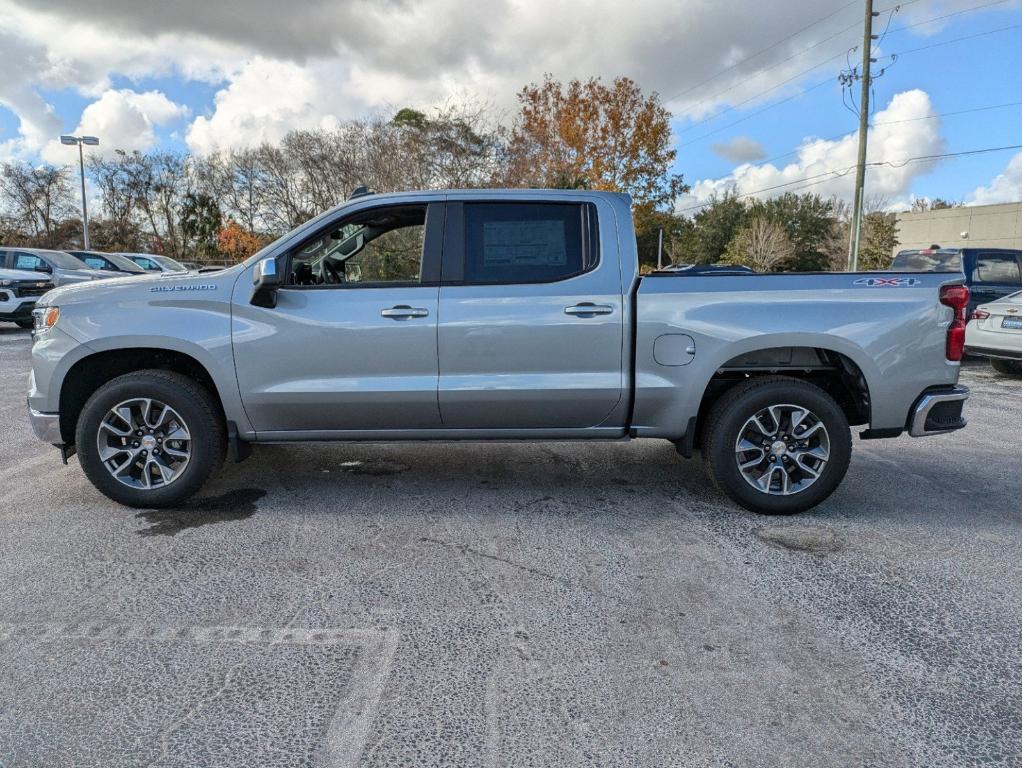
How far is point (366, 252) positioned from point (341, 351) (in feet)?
3.09

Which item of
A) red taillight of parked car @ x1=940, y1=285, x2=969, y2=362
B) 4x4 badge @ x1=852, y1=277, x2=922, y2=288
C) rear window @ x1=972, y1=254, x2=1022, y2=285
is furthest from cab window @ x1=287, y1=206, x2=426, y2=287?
rear window @ x1=972, y1=254, x2=1022, y2=285

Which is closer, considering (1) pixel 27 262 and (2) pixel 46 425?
(2) pixel 46 425

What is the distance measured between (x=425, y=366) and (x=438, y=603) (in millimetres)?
1564

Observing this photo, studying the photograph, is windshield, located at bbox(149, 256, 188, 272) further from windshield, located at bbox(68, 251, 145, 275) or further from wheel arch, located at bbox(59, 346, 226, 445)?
wheel arch, located at bbox(59, 346, 226, 445)

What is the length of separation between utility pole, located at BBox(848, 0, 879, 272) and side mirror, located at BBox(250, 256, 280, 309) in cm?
2135

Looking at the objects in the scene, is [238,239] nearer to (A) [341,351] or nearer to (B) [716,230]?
(B) [716,230]

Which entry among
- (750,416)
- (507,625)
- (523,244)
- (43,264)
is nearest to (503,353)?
(523,244)

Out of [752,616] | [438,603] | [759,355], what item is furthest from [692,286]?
[438,603]

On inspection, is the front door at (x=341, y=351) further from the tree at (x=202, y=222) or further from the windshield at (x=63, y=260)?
the tree at (x=202, y=222)

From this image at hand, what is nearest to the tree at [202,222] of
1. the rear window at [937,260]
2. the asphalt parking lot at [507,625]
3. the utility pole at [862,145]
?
the utility pole at [862,145]

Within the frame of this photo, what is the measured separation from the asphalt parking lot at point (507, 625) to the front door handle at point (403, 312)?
126cm

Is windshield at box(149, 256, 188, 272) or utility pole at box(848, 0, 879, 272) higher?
utility pole at box(848, 0, 879, 272)

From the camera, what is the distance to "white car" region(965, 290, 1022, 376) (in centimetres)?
946

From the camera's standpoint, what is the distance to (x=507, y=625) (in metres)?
2.96
